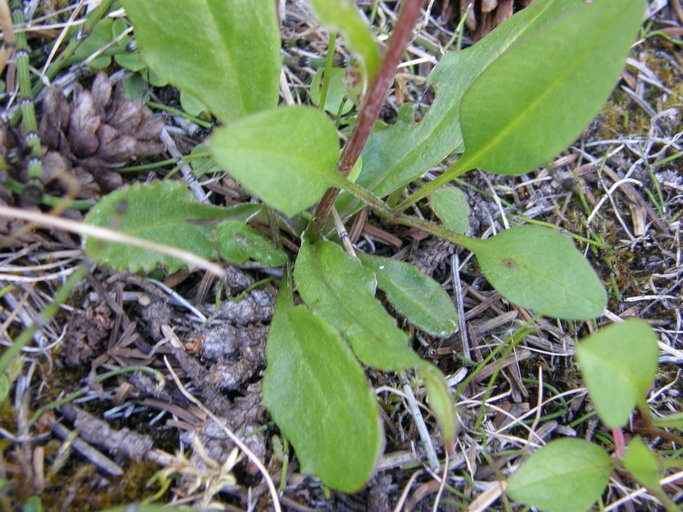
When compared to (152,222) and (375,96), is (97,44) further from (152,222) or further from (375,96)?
(375,96)

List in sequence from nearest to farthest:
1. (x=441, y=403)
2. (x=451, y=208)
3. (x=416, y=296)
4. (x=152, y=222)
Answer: (x=441, y=403) < (x=152, y=222) < (x=416, y=296) < (x=451, y=208)

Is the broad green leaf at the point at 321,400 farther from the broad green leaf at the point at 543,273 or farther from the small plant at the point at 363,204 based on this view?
the broad green leaf at the point at 543,273

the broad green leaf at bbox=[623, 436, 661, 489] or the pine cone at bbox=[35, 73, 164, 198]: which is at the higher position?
the pine cone at bbox=[35, 73, 164, 198]

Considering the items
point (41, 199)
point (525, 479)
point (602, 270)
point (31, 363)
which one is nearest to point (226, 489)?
point (31, 363)

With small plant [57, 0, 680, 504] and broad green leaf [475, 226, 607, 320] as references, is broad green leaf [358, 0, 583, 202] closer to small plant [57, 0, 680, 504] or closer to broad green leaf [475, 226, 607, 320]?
small plant [57, 0, 680, 504]

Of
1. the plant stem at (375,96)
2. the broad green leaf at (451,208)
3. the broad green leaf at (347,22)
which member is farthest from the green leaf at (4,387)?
the broad green leaf at (451,208)

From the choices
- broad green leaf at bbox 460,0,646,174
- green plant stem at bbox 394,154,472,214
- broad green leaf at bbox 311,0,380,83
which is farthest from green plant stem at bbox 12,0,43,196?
broad green leaf at bbox 460,0,646,174

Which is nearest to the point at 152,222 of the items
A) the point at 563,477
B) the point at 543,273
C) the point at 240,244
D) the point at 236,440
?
the point at 240,244
